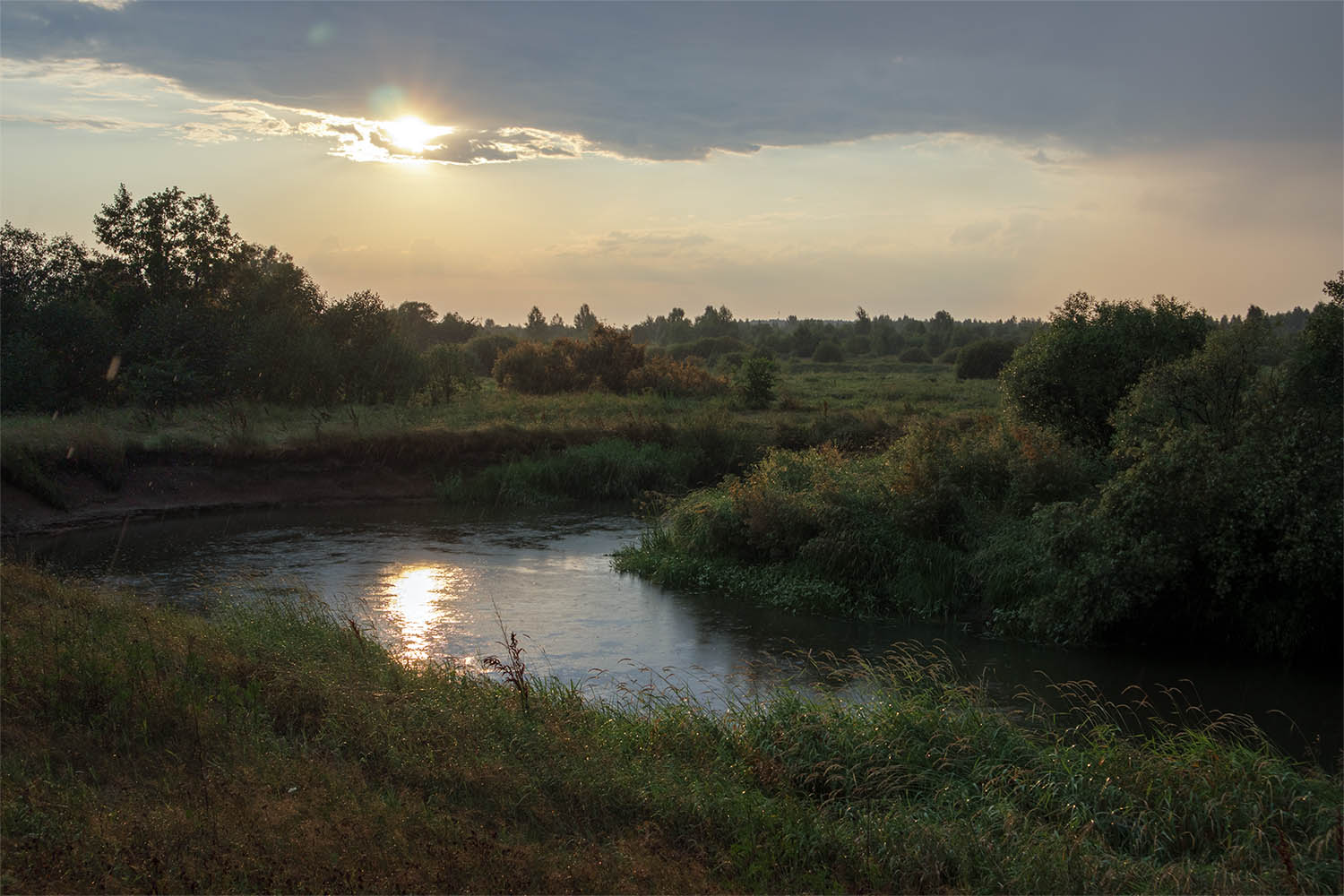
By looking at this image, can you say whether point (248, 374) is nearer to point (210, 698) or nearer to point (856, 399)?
point (856, 399)

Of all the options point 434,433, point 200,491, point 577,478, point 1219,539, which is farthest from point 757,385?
point 1219,539

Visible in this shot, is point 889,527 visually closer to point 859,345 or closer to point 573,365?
point 573,365

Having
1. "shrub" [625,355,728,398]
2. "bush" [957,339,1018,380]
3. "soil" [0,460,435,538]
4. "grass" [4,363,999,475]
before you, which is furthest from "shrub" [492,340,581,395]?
"bush" [957,339,1018,380]

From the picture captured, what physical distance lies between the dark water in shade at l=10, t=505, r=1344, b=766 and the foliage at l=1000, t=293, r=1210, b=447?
5523mm

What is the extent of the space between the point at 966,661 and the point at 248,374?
2663 cm

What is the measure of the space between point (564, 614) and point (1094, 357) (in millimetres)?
9959

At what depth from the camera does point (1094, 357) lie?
1766 cm

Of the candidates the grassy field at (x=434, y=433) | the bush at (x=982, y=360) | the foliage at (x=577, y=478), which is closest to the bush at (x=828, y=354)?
the bush at (x=982, y=360)

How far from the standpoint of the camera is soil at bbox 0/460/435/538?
21703mm

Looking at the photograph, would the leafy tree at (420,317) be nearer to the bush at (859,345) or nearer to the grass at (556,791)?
the bush at (859,345)

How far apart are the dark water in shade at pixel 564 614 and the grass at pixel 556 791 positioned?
2188mm

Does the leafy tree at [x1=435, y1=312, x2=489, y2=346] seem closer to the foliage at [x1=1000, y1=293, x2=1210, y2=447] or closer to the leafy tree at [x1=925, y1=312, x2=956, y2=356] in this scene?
the leafy tree at [x1=925, y1=312, x2=956, y2=356]

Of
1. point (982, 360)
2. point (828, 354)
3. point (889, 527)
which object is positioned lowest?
point (889, 527)

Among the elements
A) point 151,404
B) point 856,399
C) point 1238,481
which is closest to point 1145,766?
point 1238,481
